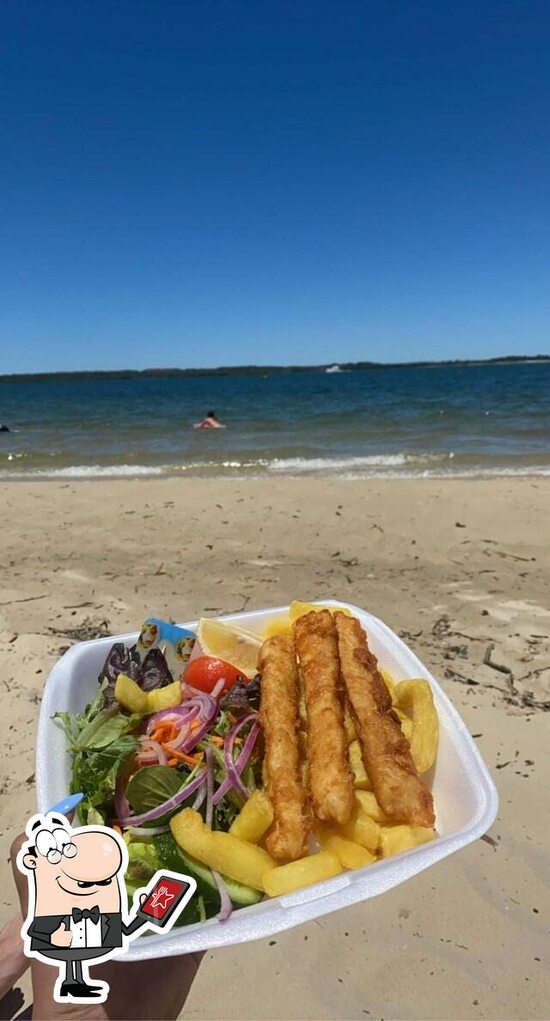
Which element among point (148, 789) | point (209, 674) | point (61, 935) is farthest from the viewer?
point (209, 674)

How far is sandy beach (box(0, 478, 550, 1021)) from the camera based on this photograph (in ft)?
8.50

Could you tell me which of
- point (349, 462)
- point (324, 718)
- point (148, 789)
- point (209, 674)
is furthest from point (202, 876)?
point (349, 462)

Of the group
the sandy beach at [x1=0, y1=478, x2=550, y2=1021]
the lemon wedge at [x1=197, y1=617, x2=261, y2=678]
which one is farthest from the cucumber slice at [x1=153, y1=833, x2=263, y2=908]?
the sandy beach at [x1=0, y1=478, x2=550, y2=1021]

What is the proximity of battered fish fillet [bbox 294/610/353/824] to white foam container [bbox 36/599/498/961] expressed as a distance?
0.20 m

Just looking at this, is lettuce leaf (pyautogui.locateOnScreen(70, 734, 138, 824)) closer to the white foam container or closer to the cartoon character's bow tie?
the white foam container

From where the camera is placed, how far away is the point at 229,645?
2635 millimetres

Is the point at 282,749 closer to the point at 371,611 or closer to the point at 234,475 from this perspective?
the point at 371,611

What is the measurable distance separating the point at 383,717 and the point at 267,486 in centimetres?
951

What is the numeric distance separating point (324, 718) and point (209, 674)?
48cm

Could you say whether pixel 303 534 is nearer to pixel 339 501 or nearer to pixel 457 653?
pixel 339 501

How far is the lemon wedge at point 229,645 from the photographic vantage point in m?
2.60

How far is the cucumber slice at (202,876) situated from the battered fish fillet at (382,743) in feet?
1.56

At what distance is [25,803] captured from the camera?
3492 mm

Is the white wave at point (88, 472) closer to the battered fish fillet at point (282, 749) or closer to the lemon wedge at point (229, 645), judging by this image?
the lemon wedge at point (229, 645)
